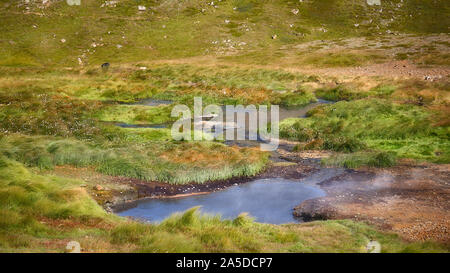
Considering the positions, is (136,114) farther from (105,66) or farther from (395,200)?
(105,66)

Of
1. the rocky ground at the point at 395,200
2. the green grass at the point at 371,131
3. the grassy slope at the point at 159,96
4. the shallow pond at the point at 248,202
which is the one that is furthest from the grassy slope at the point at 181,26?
the shallow pond at the point at 248,202

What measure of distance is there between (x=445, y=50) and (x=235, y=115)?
153ft

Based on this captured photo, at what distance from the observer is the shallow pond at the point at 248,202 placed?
23.9 meters

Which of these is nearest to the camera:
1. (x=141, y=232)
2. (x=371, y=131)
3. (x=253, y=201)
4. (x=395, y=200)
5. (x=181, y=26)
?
(x=141, y=232)

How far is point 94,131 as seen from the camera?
38938mm

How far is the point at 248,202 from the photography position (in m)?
25.6

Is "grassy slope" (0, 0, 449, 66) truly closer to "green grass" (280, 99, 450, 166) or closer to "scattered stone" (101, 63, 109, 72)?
"scattered stone" (101, 63, 109, 72)

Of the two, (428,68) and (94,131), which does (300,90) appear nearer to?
(428,68)

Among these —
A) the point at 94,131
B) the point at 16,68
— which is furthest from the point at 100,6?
the point at 94,131

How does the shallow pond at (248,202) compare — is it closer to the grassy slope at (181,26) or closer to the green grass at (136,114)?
the green grass at (136,114)

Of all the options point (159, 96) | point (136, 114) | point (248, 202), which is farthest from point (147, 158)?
Result: point (159, 96)

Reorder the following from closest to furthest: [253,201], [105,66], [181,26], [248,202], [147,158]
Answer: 1. [248,202]
2. [253,201]
3. [147,158]
4. [105,66]
5. [181,26]

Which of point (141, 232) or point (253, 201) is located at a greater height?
point (141, 232)

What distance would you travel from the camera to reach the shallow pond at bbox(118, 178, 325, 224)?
23.9 metres
